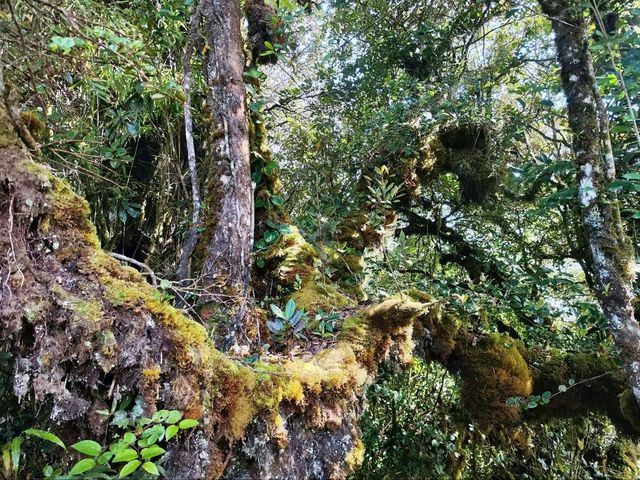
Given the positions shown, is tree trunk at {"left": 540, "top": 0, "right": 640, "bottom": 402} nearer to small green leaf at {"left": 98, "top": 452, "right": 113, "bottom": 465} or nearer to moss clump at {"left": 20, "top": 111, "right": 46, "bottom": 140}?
small green leaf at {"left": 98, "top": 452, "right": 113, "bottom": 465}

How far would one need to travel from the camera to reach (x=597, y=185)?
89.4 inches

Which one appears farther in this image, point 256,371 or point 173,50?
point 173,50

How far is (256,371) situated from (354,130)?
2.85m

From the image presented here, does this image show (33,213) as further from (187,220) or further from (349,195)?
(349,195)

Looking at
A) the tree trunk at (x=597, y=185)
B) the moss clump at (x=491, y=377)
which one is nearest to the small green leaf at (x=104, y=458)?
the moss clump at (x=491, y=377)

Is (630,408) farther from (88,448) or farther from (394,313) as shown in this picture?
(88,448)

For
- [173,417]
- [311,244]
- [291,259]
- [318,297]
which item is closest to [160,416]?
[173,417]

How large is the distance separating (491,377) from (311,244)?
1.61 metres

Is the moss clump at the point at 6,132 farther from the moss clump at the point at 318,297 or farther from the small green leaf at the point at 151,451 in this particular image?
the moss clump at the point at 318,297

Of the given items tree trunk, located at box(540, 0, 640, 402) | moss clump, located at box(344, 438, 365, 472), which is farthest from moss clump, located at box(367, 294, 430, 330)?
tree trunk, located at box(540, 0, 640, 402)

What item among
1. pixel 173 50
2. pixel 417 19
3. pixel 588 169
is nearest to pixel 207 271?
pixel 173 50

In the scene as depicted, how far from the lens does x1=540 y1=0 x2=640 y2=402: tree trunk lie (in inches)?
84.4

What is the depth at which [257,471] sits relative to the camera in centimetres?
138

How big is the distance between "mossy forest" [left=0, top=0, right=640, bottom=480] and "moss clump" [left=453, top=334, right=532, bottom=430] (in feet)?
0.05
